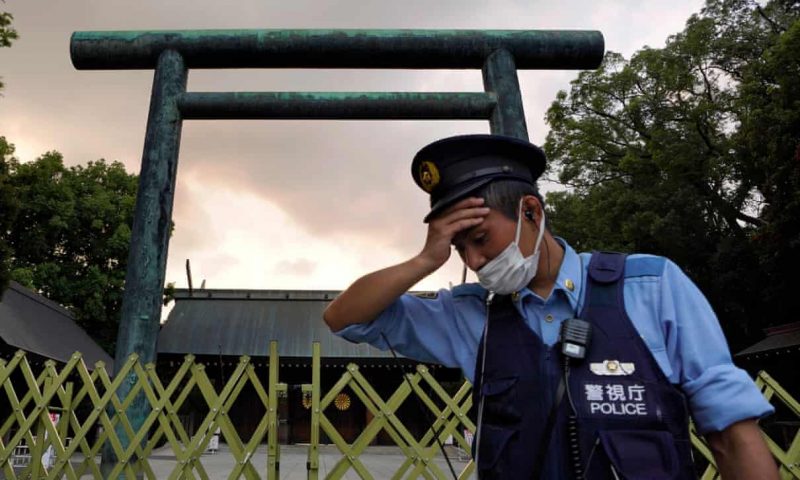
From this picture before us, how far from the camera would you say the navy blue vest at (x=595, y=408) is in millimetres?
1268

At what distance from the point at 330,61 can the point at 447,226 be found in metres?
2.42

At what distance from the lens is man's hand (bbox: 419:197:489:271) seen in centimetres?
147

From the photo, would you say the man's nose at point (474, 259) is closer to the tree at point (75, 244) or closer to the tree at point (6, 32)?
the tree at point (6, 32)

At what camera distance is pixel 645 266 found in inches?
56.6

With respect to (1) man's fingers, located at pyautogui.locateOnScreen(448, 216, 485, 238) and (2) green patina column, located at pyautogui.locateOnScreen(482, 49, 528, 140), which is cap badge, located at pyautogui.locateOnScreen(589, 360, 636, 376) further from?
(2) green patina column, located at pyautogui.locateOnScreen(482, 49, 528, 140)

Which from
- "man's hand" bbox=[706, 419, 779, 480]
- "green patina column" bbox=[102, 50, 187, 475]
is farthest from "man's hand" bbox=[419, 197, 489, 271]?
"green patina column" bbox=[102, 50, 187, 475]

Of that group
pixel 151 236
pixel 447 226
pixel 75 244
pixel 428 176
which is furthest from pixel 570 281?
pixel 75 244

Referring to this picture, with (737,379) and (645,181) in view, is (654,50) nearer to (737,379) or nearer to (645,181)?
(645,181)

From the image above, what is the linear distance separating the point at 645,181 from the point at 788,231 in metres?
6.20

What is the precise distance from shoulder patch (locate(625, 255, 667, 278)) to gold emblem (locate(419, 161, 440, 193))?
0.57m

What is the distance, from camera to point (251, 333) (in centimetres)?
2408

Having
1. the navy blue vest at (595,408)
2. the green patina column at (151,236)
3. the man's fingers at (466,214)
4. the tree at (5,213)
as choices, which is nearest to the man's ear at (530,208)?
the man's fingers at (466,214)

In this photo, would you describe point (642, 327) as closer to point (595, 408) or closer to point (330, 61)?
point (595, 408)

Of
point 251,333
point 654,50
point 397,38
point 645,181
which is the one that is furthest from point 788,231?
point 251,333
